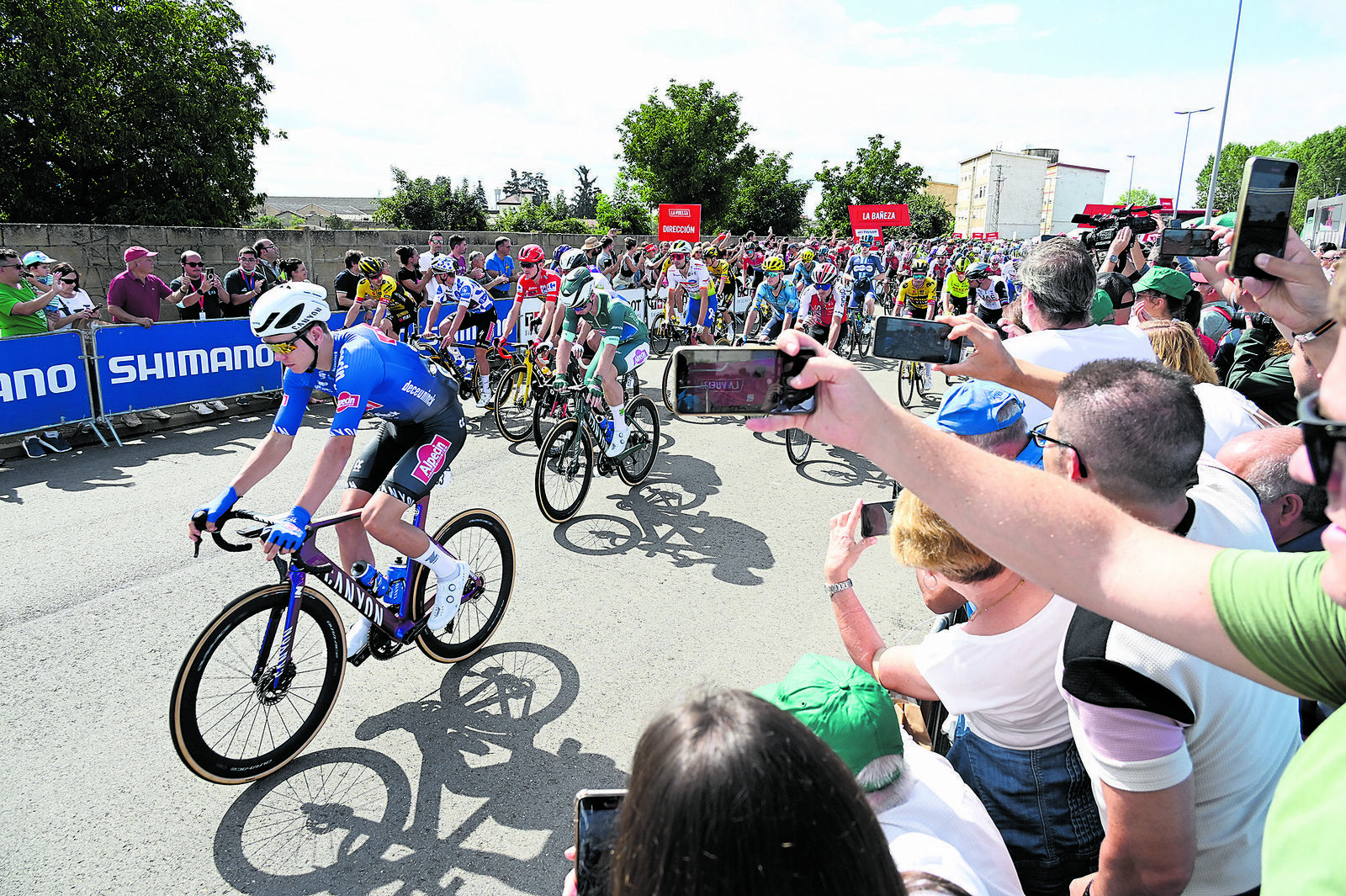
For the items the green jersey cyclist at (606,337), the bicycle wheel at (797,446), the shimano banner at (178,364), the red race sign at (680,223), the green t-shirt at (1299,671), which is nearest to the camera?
the green t-shirt at (1299,671)

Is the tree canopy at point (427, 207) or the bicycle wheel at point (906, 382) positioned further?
the tree canopy at point (427, 207)

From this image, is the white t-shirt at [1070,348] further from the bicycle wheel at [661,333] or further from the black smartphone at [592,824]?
the bicycle wheel at [661,333]

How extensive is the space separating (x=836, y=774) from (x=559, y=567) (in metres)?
4.77

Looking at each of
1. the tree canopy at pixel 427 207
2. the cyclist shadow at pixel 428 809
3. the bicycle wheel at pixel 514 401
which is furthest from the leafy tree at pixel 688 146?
the cyclist shadow at pixel 428 809

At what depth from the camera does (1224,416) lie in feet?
10.3

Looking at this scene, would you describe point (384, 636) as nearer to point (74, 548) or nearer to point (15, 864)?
point (15, 864)

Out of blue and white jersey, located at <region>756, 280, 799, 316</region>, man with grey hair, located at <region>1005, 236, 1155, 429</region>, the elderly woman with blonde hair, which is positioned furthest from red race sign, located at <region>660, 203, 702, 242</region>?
the elderly woman with blonde hair

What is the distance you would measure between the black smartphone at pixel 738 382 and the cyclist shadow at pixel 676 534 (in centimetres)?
389

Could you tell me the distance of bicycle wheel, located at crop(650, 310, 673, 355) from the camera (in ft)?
53.2

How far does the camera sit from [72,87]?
19328 mm

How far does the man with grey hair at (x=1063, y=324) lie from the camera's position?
343cm

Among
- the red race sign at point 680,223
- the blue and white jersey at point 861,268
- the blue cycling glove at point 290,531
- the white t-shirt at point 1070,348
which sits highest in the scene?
the red race sign at point 680,223

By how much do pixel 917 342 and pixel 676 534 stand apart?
154 inches

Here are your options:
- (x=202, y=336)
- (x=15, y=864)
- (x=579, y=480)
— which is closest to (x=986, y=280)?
(x=579, y=480)
